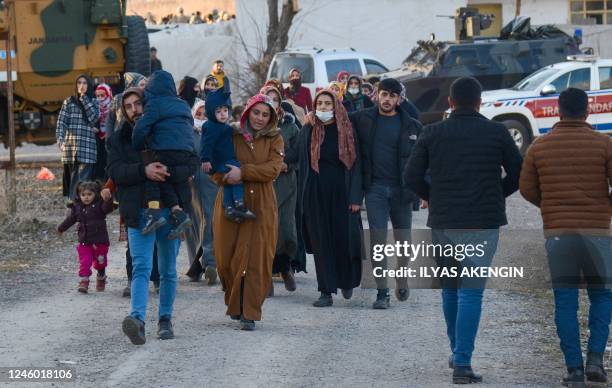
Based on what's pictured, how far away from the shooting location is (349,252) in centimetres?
1070

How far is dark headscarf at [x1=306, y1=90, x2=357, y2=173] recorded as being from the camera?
34.5 feet

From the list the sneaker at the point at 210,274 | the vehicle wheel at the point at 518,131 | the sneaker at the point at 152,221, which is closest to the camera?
the sneaker at the point at 152,221

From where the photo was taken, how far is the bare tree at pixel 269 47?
30.9 metres

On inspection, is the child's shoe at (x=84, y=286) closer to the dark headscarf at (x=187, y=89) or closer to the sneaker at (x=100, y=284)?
the sneaker at (x=100, y=284)

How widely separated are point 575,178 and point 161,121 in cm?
279

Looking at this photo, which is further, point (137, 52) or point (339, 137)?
point (137, 52)

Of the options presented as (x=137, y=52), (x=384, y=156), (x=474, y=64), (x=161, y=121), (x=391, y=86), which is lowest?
(x=384, y=156)

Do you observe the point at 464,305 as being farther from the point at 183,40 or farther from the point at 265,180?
the point at 183,40

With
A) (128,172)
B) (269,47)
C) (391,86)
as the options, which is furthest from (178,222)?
(269,47)

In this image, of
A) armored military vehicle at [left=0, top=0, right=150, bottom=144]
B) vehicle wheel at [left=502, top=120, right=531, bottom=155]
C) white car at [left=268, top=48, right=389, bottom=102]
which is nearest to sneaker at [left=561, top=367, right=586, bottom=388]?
armored military vehicle at [left=0, top=0, right=150, bottom=144]

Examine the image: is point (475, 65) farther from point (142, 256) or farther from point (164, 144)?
point (142, 256)

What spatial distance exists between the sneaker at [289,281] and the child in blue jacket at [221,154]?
2.05 metres

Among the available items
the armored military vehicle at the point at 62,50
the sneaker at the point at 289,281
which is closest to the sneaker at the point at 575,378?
the sneaker at the point at 289,281

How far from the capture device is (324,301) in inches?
418
